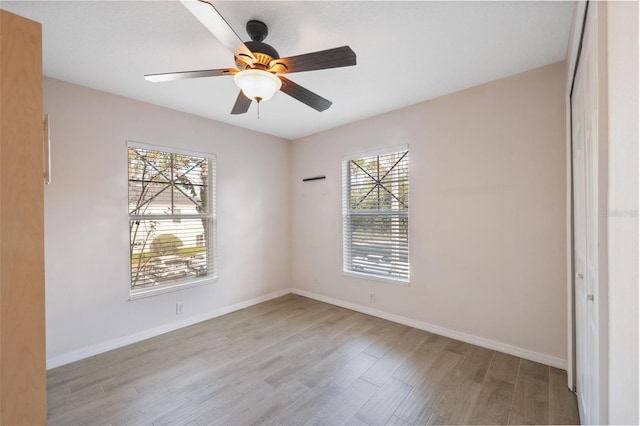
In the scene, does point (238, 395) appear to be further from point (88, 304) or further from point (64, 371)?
point (88, 304)

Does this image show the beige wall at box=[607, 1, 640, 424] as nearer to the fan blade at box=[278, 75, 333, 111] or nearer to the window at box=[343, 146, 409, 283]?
the fan blade at box=[278, 75, 333, 111]

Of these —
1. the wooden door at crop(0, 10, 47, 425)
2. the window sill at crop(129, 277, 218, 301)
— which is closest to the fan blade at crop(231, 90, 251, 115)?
the wooden door at crop(0, 10, 47, 425)

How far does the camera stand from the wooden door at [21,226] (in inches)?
38.4

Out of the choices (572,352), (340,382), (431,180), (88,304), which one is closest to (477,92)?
(431,180)

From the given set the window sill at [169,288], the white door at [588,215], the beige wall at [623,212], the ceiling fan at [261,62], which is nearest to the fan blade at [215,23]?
the ceiling fan at [261,62]

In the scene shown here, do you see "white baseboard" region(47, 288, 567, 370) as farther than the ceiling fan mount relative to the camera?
Yes

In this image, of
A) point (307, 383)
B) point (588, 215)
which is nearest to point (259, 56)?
point (588, 215)

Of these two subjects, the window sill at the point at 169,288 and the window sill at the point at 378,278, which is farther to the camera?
the window sill at the point at 378,278

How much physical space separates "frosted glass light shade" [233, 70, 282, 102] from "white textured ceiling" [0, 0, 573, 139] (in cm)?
42

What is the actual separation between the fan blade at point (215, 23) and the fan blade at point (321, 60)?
20 cm

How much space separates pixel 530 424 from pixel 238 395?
1.95 metres

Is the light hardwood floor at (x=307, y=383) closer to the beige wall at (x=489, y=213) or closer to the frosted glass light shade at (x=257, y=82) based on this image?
the beige wall at (x=489, y=213)

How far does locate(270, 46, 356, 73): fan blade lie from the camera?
1.46m

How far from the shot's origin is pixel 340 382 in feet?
7.07
